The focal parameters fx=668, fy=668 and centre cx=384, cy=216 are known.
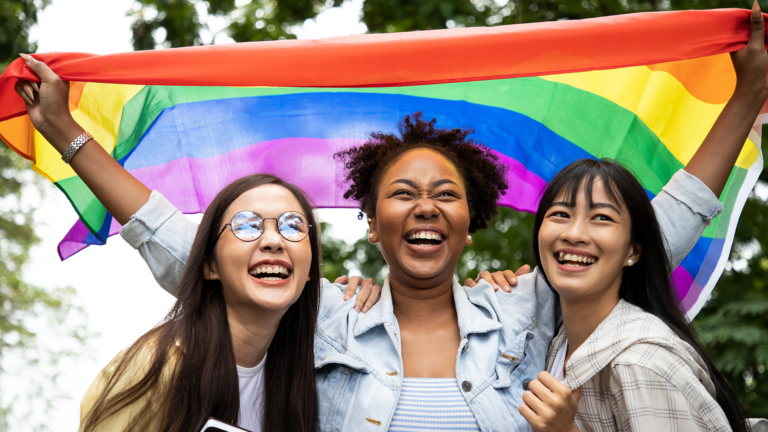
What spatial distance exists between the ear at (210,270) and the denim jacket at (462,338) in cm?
21

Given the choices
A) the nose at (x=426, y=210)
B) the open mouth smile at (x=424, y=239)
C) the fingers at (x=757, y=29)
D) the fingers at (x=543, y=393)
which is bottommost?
the fingers at (x=543, y=393)

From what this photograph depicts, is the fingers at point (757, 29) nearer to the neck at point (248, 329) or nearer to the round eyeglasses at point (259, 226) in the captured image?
the round eyeglasses at point (259, 226)

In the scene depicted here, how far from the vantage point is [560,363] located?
10.2ft

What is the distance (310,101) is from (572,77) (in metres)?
1.49

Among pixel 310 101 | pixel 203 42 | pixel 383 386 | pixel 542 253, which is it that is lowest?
pixel 383 386

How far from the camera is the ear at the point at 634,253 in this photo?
9.89 ft

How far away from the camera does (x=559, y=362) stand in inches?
123

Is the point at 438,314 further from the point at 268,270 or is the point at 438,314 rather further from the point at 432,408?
the point at 268,270

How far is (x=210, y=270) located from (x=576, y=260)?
1.64m

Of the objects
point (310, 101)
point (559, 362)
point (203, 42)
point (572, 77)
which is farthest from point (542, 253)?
point (203, 42)

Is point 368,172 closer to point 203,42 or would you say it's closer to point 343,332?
point 343,332

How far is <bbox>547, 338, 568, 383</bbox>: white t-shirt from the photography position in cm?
305

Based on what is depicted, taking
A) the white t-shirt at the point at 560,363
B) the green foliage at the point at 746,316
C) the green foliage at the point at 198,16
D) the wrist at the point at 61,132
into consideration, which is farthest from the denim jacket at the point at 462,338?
the green foliage at the point at 198,16

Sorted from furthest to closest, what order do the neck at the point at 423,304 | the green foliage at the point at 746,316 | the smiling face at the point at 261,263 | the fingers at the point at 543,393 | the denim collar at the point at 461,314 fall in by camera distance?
the green foliage at the point at 746,316
the neck at the point at 423,304
the denim collar at the point at 461,314
the smiling face at the point at 261,263
the fingers at the point at 543,393
